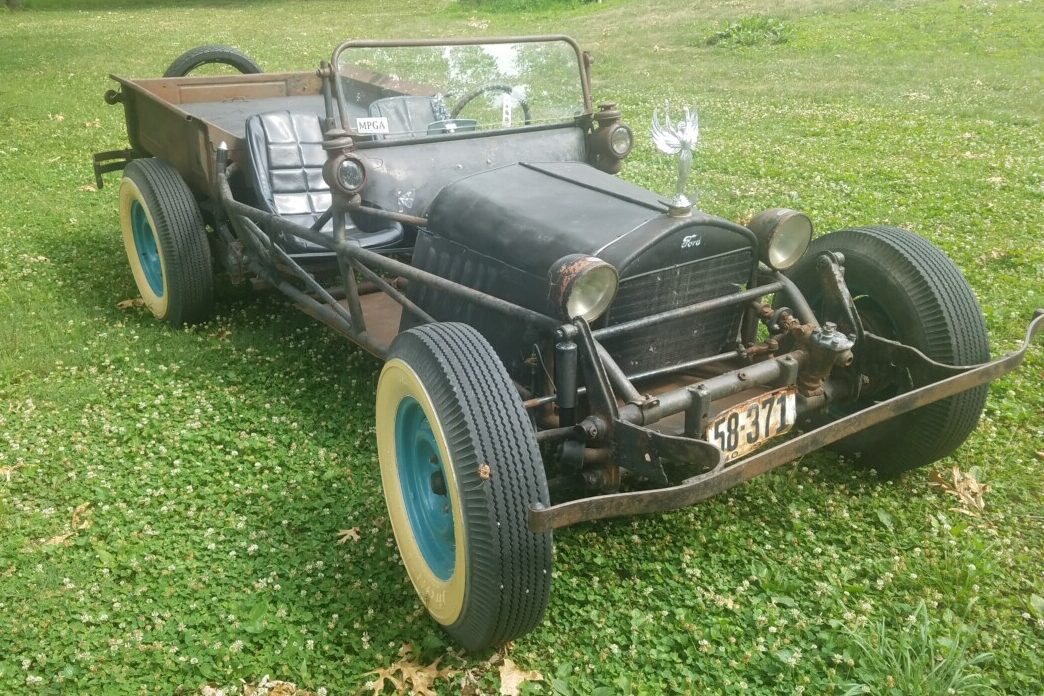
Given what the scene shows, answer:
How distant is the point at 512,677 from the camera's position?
278 cm

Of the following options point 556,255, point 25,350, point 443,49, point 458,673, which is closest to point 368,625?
point 458,673

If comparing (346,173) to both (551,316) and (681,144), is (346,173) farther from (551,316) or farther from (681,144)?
(681,144)

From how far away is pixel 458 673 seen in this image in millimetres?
2803

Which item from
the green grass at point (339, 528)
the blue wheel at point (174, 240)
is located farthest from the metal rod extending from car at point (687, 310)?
the blue wheel at point (174, 240)

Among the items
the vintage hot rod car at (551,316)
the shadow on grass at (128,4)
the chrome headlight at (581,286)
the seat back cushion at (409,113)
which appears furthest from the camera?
the shadow on grass at (128,4)

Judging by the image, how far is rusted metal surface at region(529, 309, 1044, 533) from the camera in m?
2.42

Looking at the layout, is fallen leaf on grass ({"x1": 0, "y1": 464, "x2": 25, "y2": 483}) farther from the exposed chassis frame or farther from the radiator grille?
the radiator grille

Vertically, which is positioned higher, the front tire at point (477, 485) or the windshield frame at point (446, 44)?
the windshield frame at point (446, 44)

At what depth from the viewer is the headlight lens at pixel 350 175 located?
3.81m

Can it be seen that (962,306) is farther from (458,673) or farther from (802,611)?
(458,673)

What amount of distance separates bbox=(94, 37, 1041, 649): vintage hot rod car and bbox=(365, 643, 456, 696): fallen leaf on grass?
0.15m

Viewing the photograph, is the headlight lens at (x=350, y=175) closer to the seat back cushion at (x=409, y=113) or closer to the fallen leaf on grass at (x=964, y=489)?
the seat back cushion at (x=409, y=113)

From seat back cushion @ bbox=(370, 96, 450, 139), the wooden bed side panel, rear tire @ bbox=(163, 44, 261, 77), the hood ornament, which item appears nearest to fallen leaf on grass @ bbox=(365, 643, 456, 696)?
the hood ornament

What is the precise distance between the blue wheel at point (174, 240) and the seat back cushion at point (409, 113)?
1.50 metres
